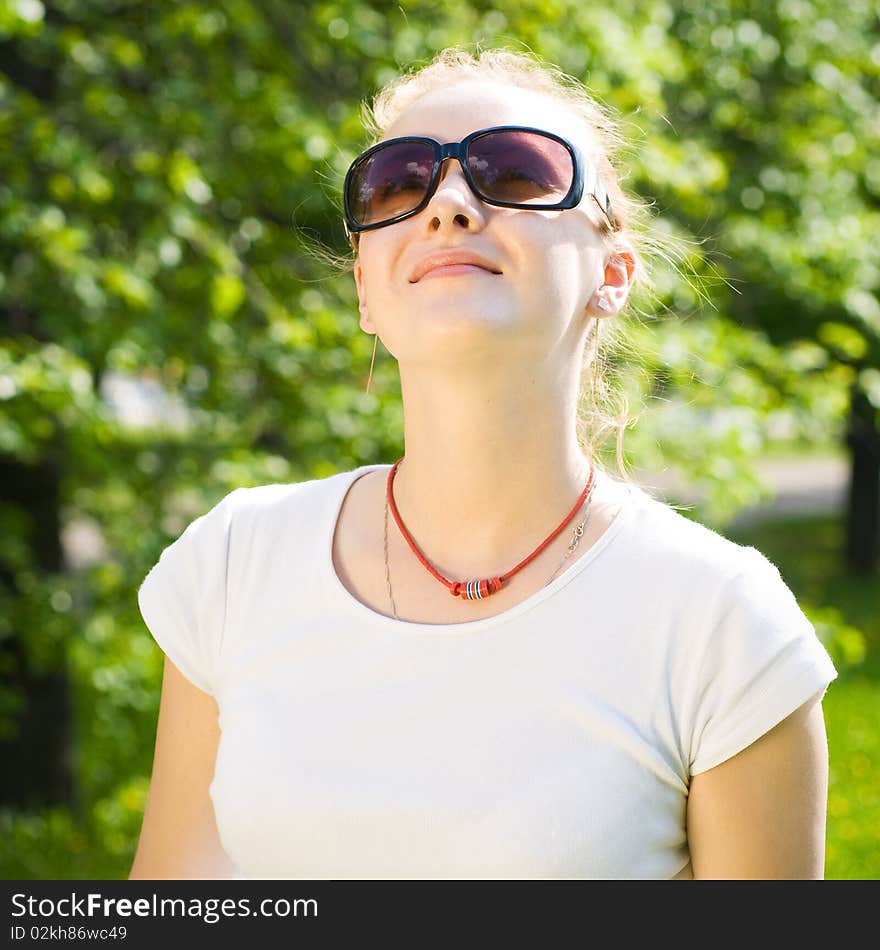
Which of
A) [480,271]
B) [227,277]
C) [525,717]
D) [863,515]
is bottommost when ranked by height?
[525,717]

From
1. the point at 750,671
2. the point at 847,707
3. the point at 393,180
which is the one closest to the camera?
the point at 750,671

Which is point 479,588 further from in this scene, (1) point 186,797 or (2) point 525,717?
(1) point 186,797

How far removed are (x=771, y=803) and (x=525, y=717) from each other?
28 centimetres

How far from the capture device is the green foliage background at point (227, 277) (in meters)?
3.75

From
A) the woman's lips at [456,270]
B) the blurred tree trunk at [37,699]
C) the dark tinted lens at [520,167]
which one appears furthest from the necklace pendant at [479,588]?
the blurred tree trunk at [37,699]

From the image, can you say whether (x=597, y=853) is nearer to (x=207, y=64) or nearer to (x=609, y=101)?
(x=609, y=101)

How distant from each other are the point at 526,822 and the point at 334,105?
10.9 feet

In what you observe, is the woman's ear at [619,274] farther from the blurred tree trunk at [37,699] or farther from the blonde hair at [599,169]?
the blurred tree trunk at [37,699]

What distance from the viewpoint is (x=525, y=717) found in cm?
138

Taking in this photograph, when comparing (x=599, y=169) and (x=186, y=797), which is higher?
(x=599, y=169)

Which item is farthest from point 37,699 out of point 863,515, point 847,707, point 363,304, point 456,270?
point 863,515

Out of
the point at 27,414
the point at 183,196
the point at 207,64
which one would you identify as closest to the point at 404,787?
the point at 27,414
